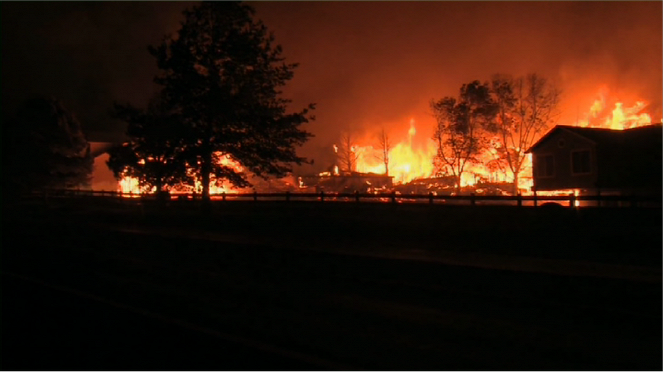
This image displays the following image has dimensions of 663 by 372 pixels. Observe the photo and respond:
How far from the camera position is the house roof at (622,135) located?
18.5 meters

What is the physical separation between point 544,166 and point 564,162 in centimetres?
191

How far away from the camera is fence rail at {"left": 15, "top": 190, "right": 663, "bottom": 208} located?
20281 millimetres

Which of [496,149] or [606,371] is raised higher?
[496,149]

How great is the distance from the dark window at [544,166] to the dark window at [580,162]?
2285 millimetres

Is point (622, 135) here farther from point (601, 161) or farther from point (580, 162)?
point (580, 162)

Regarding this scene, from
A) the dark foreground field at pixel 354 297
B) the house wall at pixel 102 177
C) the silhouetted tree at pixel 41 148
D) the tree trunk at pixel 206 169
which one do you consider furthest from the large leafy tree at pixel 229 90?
the house wall at pixel 102 177

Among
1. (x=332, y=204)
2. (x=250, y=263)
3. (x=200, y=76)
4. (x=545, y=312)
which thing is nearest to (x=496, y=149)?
(x=332, y=204)

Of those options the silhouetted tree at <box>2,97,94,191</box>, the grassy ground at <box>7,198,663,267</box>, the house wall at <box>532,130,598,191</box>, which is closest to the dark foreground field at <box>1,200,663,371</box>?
the grassy ground at <box>7,198,663,267</box>

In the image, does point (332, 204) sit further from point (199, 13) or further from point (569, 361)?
point (569, 361)

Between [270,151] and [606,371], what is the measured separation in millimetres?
24295

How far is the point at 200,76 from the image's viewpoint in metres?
29.8

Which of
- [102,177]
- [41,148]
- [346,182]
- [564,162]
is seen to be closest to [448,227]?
[564,162]

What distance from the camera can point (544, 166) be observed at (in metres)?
33.2

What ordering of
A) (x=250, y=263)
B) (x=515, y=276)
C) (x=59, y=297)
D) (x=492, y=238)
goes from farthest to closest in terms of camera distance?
(x=492, y=238) < (x=250, y=263) < (x=515, y=276) < (x=59, y=297)
